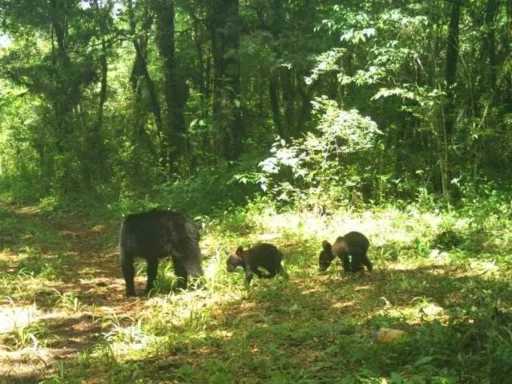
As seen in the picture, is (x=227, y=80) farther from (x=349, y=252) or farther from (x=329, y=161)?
(x=349, y=252)

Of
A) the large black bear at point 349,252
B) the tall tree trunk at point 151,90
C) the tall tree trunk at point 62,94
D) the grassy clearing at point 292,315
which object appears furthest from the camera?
the tall tree trunk at point 62,94

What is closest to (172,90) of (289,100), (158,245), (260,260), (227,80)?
(289,100)

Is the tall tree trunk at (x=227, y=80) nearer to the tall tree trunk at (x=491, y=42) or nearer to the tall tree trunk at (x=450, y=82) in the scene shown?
the tall tree trunk at (x=450, y=82)

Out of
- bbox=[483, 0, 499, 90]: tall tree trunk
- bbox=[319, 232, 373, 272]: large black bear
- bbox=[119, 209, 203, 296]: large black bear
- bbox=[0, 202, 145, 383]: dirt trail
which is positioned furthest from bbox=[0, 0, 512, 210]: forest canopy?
bbox=[119, 209, 203, 296]: large black bear

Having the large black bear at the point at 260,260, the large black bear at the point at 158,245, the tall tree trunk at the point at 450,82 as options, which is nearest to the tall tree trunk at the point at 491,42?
the tall tree trunk at the point at 450,82

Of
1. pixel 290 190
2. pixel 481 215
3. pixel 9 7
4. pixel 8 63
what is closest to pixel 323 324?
pixel 481 215

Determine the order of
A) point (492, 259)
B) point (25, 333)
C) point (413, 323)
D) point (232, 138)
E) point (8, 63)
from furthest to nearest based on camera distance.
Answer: point (8, 63) < point (232, 138) < point (492, 259) < point (25, 333) < point (413, 323)

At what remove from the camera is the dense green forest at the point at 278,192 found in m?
5.14

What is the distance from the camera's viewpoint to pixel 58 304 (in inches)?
278

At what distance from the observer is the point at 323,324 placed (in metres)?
5.63

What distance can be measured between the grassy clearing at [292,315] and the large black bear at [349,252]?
0.19 m

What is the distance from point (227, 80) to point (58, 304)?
25.8 ft

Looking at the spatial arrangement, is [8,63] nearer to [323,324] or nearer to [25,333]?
[25,333]

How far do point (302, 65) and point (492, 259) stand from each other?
21.7 ft
